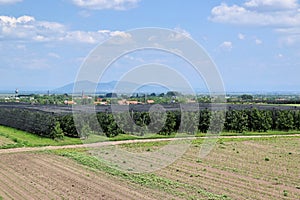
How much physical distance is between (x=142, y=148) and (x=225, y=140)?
19.7 feet

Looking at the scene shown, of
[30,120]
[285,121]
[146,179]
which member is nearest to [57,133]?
[30,120]

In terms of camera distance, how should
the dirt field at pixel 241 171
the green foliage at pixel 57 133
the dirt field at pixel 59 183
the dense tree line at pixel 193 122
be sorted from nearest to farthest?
the dirt field at pixel 59 183 < the dirt field at pixel 241 171 < the green foliage at pixel 57 133 < the dense tree line at pixel 193 122

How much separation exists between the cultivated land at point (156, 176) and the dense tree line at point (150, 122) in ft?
12.7

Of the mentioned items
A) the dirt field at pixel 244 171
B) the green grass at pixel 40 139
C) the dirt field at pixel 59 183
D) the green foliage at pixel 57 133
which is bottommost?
the dirt field at pixel 244 171

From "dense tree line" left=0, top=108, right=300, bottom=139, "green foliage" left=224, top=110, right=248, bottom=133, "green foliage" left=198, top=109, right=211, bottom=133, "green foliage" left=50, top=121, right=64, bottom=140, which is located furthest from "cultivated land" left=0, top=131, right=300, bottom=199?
"green foliage" left=224, top=110, right=248, bottom=133

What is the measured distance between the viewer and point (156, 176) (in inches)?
558

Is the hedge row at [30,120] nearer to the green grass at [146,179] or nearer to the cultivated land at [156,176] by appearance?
the cultivated land at [156,176]

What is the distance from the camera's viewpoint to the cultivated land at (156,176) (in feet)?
38.8

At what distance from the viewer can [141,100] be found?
33938 millimetres

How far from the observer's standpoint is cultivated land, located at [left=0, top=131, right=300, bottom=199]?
38.8 feet

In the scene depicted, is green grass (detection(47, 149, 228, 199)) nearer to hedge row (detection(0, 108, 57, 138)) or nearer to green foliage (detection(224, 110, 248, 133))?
hedge row (detection(0, 108, 57, 138))

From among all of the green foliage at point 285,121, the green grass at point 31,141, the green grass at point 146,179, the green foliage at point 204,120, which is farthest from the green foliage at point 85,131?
the green foliage at point 285,121

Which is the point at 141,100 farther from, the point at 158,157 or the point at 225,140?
the point at 158,157

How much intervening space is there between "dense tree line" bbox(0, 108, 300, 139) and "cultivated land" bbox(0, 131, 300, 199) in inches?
153
